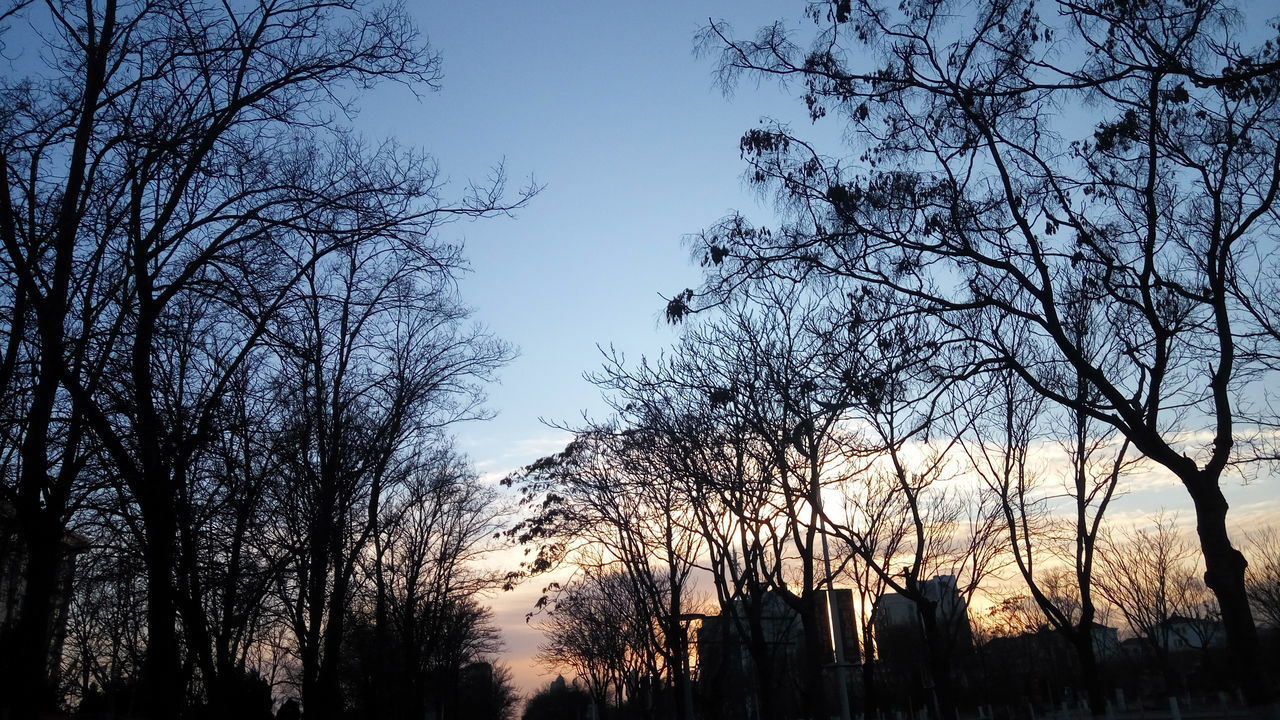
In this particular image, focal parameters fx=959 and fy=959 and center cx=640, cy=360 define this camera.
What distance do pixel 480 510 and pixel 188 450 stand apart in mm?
24379

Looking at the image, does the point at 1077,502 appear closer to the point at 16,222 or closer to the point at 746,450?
the point at 746,450

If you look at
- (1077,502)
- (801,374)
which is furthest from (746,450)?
(1077,502)

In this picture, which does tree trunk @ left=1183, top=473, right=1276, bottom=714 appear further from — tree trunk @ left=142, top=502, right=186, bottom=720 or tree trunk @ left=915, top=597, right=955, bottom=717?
tree trunk @ left=915, top=597, right=955, bottom=717

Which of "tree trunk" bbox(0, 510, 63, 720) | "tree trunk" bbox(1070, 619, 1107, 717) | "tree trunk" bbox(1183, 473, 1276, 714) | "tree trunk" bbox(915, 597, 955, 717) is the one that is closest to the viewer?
"tree trunk" bbox(0, 510, 63, 720)

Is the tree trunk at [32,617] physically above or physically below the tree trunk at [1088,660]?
above

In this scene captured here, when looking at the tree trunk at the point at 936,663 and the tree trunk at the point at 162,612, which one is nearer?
the tree trunk at the point at 162,612

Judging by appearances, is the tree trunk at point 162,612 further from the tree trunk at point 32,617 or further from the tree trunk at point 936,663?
the tree trunk at point 936,663

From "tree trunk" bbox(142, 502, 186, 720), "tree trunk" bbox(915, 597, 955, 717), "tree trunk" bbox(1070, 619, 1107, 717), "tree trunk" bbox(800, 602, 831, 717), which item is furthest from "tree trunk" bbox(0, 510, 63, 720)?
"tree trunk" bbox(1070, 619, 1107, 717)

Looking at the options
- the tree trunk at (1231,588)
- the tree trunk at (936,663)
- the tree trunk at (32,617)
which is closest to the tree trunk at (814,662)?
the tree trunk at (936,663)

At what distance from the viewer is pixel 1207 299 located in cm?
990

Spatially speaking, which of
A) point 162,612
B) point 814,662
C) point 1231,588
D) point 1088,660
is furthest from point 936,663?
point 162,612

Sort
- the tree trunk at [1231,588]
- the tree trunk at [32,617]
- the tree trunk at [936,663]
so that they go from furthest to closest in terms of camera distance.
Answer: the tree trunk at [936,663] → the tree trunk at [1231,588] → the tree trunk at [32,617]

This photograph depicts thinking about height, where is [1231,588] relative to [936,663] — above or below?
above

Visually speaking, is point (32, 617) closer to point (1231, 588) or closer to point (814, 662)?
point (1231, 588)
